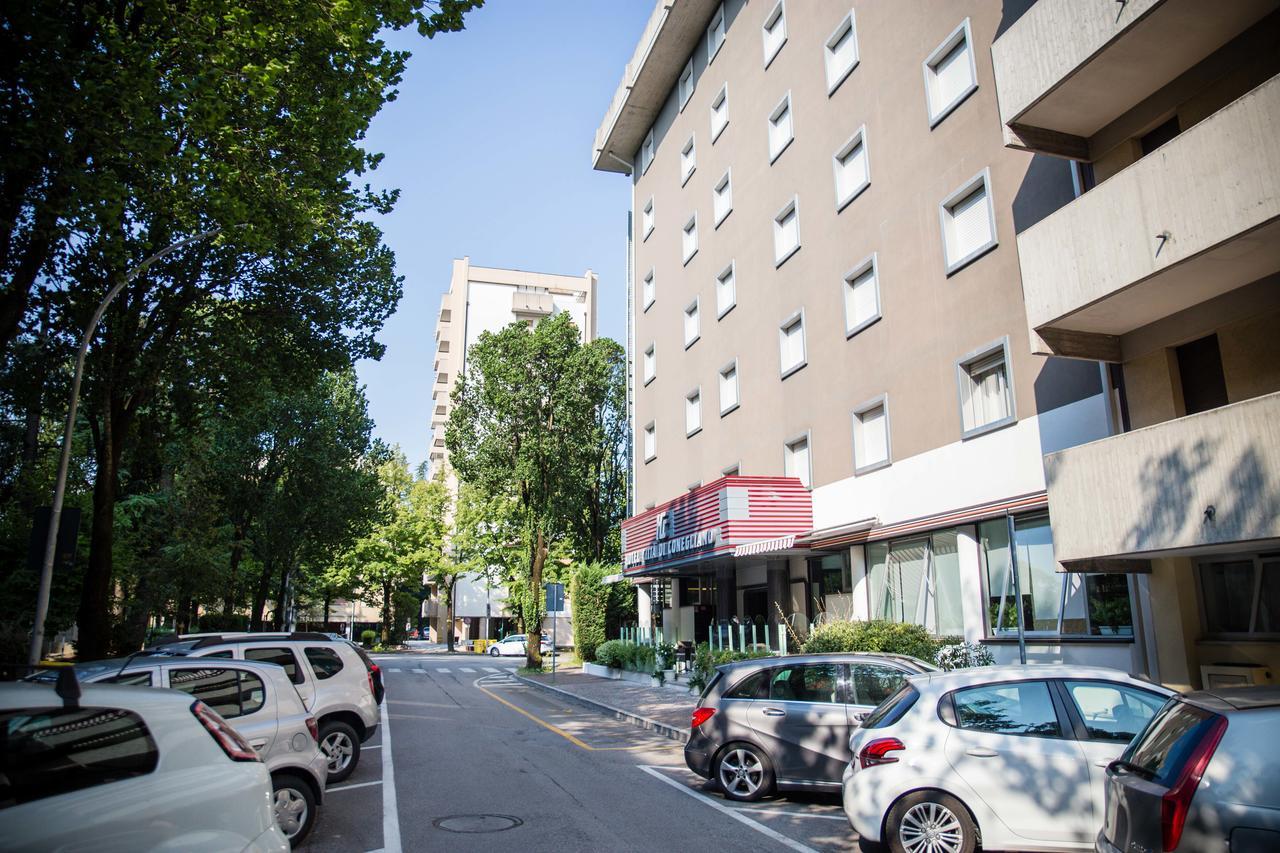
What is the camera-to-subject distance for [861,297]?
60.5 ft

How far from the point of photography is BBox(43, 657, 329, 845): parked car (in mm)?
7602

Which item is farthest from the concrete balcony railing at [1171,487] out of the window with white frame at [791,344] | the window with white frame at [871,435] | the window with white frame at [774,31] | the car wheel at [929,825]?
the window with white frame at [774,31]

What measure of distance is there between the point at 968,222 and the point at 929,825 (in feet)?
38.2

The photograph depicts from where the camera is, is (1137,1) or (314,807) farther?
(1137,1)

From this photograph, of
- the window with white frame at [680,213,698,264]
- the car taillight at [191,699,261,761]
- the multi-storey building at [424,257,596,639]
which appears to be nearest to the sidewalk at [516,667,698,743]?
the car taillight at [191,699,261,761]

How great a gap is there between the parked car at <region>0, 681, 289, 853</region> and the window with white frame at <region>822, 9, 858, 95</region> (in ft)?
62.8

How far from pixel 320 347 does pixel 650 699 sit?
11868 millimetres

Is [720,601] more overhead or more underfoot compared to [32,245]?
more underfoot

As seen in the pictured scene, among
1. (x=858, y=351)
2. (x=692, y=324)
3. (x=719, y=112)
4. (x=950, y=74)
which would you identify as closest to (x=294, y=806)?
(x=858, y=351)

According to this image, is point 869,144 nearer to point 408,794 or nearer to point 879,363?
point 879,363

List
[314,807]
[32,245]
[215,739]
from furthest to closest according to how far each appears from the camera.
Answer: [32,245]
[314,807]
[215,739]

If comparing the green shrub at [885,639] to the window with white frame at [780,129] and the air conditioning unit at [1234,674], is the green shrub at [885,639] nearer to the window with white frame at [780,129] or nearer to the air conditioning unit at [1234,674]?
the air conditioning unit at [1234,674]

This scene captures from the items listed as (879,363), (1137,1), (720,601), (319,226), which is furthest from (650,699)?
(1137,1)

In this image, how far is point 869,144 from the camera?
18.3 m
